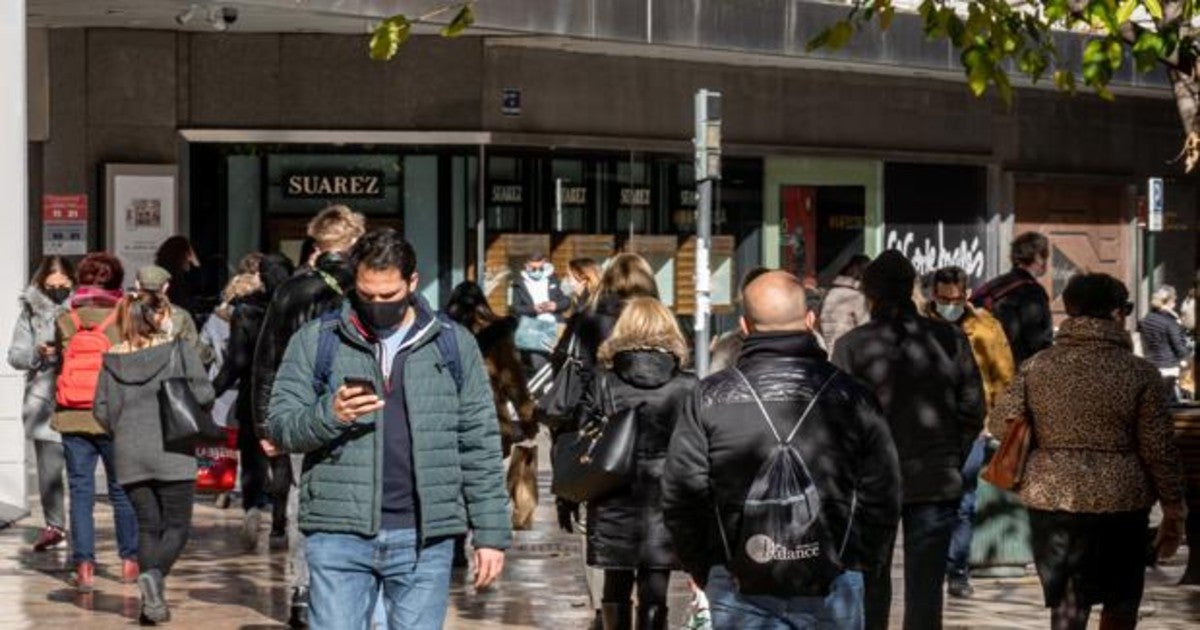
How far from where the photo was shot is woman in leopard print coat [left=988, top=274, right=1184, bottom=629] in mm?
9953

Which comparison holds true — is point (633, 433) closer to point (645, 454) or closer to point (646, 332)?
point (645, 454)

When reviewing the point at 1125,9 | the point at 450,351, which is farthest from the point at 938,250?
Answer: the point at 450,351

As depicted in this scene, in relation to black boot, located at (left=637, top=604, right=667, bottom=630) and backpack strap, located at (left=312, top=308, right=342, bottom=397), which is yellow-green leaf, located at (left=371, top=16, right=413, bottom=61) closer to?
black boot, located at (left=637, top=604, right=667, bottom=630)

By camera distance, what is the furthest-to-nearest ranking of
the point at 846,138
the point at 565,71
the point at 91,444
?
the point at 846,138 → the point at 565,71 → the point at 91,444

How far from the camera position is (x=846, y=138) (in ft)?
112

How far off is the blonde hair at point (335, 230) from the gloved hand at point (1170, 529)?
354 cm

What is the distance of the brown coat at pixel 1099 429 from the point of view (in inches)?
391

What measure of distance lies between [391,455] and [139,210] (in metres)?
19.1

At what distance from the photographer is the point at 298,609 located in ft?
40.8

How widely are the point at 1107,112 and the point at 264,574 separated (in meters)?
26.8

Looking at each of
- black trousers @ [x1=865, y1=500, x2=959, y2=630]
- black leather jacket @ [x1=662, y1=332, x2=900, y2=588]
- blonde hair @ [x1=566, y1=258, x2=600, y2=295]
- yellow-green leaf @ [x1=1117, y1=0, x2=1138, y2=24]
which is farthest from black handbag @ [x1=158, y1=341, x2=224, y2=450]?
black leather jacket @ [x1=662, y1=332, x2=900, y2=588]

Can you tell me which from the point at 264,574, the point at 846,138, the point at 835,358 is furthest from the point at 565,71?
the point at 835,358

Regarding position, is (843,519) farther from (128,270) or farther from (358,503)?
(128,270)

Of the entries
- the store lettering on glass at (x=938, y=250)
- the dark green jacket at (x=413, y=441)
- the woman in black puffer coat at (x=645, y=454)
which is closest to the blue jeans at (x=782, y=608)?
the dark green jacket at (x=413, y=441)
